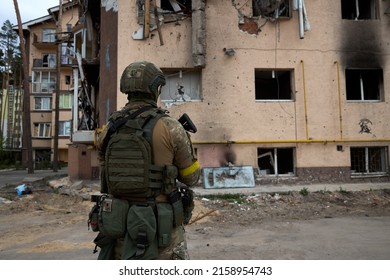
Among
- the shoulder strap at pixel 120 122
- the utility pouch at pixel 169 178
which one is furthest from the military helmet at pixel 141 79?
the utility pouch at pixel 169 178

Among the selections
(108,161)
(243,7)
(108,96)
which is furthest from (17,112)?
(108,161)

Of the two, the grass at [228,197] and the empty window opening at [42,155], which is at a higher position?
the empty window opening at [42,155]

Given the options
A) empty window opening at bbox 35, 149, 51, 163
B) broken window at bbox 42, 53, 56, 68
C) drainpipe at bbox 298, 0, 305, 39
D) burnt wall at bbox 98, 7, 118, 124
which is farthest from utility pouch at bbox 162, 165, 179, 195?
broken window at bbox 42, 53, 56, 68

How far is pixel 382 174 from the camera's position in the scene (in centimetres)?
938

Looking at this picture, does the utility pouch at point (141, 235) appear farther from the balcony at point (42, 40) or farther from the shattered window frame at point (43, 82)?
the shattered window frame at point (43, 82)

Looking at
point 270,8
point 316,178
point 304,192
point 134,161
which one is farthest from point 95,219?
point 270,8

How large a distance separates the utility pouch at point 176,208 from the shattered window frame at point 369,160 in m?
8.65

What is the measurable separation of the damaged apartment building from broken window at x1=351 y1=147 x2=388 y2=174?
1.1 inches

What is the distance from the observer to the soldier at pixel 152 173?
2.00 metres

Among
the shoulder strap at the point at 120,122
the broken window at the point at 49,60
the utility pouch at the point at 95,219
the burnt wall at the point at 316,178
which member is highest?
the broken window at the point at 49,60

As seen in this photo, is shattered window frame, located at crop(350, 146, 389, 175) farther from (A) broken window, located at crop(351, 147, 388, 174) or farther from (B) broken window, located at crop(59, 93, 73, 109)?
(B) broken window, located at crop(59, 93, 73, 109)

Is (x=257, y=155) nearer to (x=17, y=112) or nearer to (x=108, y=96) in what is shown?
(x=108, y=96)

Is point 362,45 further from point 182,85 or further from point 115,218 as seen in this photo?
point 115,218

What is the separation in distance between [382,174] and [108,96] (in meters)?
8.21
